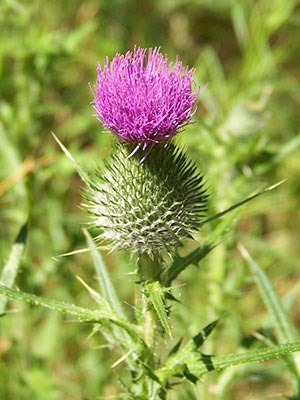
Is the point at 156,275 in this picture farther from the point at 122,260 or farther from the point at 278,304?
the point at 122,260

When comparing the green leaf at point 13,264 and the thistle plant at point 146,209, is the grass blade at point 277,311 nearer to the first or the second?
the thistle plant at point 146,209

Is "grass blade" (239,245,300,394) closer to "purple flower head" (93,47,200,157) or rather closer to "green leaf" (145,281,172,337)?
"green leaf" (145,281,172,337)

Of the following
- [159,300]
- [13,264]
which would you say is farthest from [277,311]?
[13,264]

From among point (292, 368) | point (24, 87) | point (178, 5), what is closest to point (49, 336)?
point (24, 87)

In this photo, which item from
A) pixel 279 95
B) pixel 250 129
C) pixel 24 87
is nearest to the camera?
pixel 250 129

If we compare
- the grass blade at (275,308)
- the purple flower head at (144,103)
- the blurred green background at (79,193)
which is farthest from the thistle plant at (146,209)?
the blurred green background at (79,193)

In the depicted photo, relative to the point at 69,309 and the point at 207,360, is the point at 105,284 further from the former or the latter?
the point at 207,360
